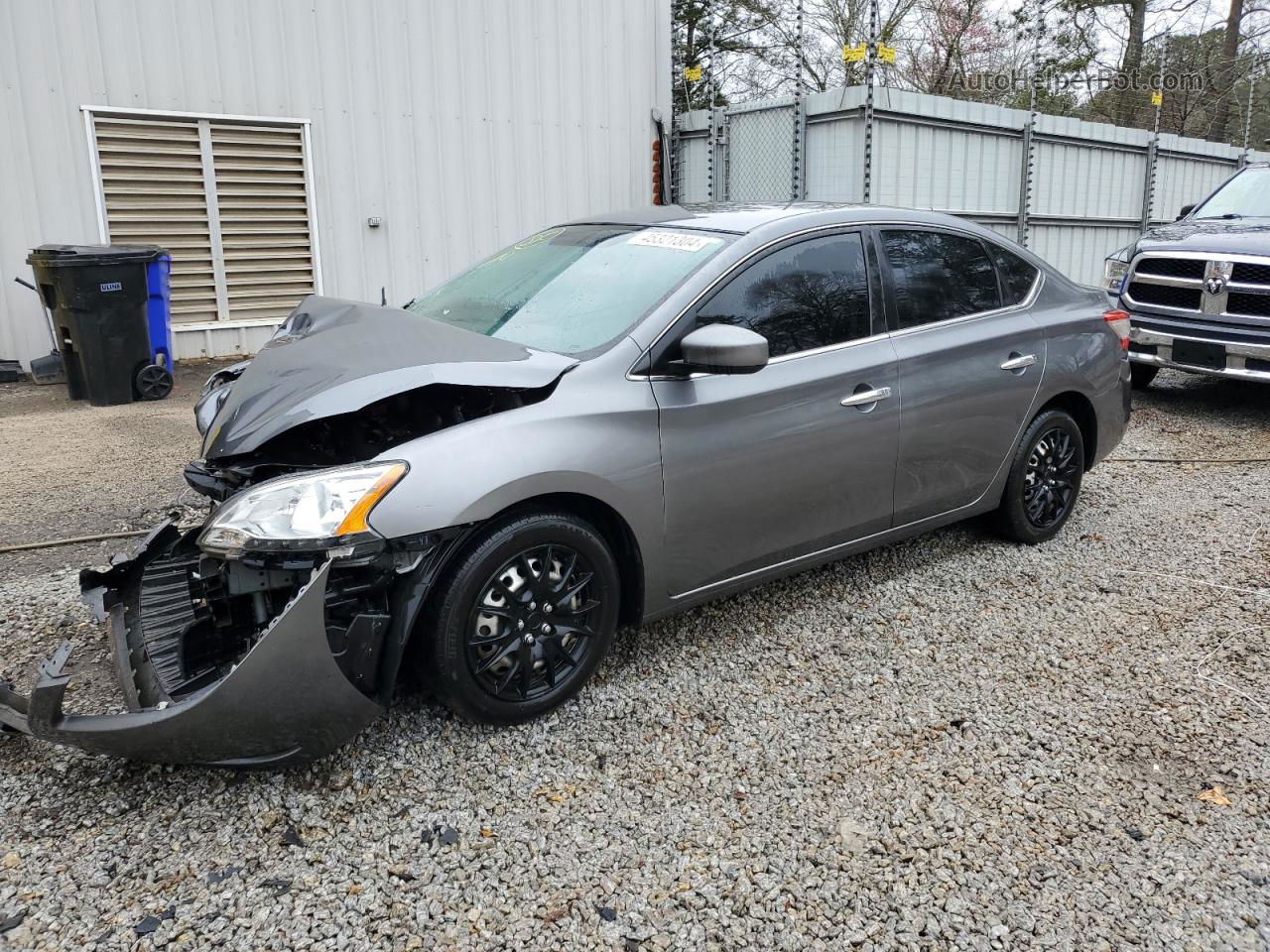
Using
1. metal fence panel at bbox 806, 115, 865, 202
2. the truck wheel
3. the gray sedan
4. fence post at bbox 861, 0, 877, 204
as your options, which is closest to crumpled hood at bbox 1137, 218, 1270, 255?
the truck wheel

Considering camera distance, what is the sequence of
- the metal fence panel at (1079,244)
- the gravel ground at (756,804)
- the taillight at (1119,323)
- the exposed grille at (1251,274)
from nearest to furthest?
the gravel ground at (756,804)
the taillight at (1119,323)
the exposed grille at (1251,274)
the metal fence panel at (1079,244)

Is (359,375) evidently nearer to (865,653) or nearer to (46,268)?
(865,653)

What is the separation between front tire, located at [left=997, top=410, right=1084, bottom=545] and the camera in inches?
180

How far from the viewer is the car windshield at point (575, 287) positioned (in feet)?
11.2

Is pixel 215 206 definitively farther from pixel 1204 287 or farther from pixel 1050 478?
pixel 1204 287

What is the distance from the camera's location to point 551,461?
9.62 feet

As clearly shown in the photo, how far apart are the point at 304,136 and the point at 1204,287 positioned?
310 inches

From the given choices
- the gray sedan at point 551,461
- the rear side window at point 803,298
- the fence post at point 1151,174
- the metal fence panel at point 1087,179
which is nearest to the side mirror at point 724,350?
the gray sedan at point 551,461

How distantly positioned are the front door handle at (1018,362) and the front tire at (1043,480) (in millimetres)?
295

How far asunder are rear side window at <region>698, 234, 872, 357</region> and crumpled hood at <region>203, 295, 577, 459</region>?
2.28 feet

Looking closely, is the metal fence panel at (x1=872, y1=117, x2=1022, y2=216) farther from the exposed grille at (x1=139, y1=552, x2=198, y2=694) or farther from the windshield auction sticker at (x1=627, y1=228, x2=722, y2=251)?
the exposed grille at (x1=139, y1=552, x2=198, y2=694)

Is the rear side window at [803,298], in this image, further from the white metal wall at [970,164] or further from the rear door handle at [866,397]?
the white metal wall at [970,164]

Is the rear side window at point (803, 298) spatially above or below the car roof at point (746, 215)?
below

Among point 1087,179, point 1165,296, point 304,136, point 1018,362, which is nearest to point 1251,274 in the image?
point 1165,296
